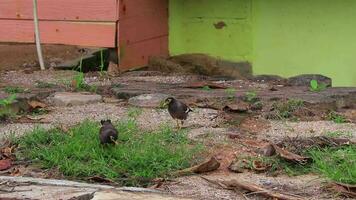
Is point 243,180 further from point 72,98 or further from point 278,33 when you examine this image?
point 278,33

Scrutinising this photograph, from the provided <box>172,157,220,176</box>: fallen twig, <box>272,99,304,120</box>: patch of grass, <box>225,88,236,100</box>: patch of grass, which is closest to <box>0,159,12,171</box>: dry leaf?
<box>172,157,220,176</box>: fallen twig

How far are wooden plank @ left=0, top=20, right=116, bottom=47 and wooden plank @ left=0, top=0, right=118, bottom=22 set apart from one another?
0.06 m

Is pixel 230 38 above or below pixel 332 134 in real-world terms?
above

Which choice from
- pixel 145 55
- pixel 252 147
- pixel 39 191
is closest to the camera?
pixel 39 191

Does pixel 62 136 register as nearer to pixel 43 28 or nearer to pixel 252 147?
pixel 252 147

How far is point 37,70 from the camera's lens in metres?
7.71

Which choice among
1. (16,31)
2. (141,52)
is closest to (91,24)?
(141,52)

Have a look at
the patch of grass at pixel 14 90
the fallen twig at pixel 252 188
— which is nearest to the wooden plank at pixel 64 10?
the patch of grass at pixel 14 90

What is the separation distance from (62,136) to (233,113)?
150cm

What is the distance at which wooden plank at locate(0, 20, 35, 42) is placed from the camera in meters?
8.14

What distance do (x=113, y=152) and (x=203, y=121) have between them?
1.21 m

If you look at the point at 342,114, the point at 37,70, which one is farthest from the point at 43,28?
the point at 342,114

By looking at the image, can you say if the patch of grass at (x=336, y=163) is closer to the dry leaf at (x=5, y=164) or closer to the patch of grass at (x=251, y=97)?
the patch of grass at (x=251, y=97)

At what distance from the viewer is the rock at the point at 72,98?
20.1ft
